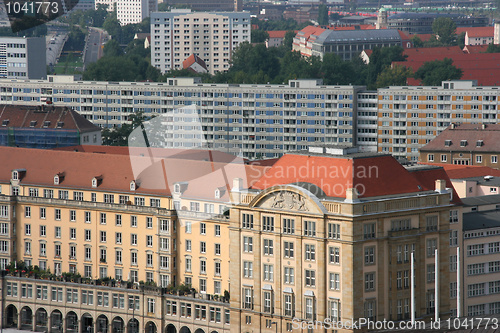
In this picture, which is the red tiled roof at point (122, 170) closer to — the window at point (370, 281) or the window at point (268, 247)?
the window at point (268, 247)

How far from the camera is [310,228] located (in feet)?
482

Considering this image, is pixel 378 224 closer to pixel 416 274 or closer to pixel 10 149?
pixel 416 274

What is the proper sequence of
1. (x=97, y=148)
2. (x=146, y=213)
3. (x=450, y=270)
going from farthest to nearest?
(x=97, y=148) < (x=146, y=213) < (x=450, y=270)

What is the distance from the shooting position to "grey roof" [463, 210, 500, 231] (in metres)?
159

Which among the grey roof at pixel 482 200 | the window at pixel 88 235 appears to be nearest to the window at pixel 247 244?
the window at pixel 88 235

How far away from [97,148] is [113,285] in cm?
3502

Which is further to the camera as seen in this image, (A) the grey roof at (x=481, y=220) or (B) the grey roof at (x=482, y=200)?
(B) the grey roof at (x=482, y=200)

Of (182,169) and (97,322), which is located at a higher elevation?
(182,169)

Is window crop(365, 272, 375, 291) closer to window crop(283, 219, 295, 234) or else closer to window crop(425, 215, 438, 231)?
window crop(425, 215, 438, 231)

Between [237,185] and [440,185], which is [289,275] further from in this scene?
[440,185]

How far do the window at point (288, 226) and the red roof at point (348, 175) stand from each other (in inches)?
177

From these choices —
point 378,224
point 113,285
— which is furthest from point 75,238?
point 378,224

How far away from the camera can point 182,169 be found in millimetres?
168250

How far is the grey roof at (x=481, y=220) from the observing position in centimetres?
15912
